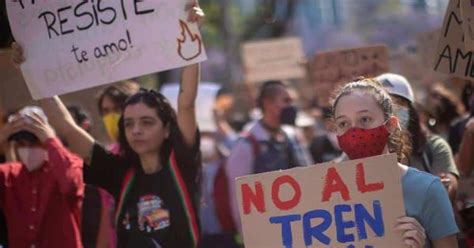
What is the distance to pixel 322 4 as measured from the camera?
→ 46969 mm

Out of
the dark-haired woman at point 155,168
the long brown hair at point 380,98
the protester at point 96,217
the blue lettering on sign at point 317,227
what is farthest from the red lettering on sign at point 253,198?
the protester at point 96,217

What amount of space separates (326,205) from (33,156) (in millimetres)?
2176

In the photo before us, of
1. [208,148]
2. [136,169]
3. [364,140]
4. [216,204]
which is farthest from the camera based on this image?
[208,148]

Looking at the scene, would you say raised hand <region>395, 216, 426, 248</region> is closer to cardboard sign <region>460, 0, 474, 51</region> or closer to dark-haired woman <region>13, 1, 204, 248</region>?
cardboard sign <region>460, 0, 474, 51</region>

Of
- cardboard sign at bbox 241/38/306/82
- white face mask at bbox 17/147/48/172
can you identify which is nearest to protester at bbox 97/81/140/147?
white face mask at bbox 17/147/48/172

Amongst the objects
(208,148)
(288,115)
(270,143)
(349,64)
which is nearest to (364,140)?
(270,143)

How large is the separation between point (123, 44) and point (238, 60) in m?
22.5

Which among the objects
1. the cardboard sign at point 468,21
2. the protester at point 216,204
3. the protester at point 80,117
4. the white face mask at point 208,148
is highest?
the cardboard sign at point 468,21

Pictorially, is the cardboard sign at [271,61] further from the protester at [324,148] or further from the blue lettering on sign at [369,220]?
the blue lettering on sign at [369,220]

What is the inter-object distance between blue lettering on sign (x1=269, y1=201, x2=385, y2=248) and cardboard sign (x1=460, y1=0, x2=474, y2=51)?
1326 millimetres

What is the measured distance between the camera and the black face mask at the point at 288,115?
9.93 meters

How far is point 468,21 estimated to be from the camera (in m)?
6.12

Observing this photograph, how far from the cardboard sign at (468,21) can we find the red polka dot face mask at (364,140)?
1.03 m

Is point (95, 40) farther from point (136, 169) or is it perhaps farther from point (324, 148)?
point (324, 148)
